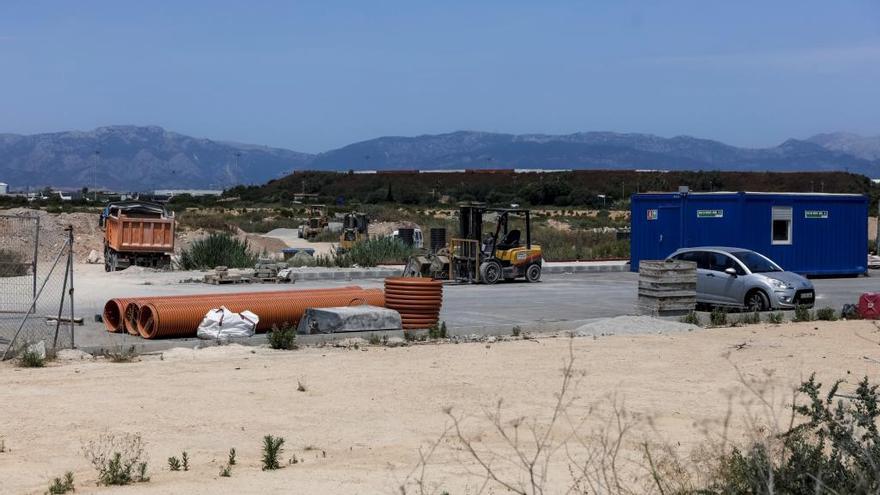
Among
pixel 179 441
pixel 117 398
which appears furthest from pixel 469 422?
pixel 117 398

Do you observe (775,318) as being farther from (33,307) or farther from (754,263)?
(33,307)

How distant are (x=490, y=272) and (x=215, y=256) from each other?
918cm

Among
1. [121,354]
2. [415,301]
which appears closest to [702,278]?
[415,301]

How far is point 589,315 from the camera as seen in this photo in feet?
72.9

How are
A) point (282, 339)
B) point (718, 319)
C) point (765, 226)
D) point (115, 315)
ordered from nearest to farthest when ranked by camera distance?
point (282, 339)
point (115, 315)
point (718, 319)
point (765, 226)

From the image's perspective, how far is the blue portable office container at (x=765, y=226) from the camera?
104 ft

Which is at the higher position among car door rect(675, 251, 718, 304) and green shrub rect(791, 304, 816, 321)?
car door rect(675, 251, 718, 304)

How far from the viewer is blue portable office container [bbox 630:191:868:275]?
3159cm

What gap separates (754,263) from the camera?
75.2 ft

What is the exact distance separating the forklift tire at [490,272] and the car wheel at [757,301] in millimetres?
8135

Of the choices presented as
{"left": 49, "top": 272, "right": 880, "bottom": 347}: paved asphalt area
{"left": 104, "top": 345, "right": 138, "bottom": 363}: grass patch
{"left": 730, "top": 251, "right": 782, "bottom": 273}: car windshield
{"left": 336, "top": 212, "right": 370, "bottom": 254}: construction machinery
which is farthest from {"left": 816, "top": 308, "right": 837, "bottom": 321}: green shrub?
{"left": 336, "top": 212, "right": 370, "bottom": 254}: construction machinery

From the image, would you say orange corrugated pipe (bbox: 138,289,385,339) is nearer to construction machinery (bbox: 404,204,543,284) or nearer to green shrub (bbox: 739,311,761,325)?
green shrub (bbox: 739,311,761,325)

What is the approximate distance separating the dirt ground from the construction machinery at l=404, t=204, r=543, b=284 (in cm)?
1098

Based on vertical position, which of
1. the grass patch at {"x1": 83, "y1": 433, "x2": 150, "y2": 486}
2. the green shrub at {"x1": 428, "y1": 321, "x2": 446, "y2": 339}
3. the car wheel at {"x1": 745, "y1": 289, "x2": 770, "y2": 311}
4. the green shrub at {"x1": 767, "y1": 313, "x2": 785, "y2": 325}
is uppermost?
the car wheel at {"x1": 745, "y1": 289, "x2": 770, "y2": 311}
